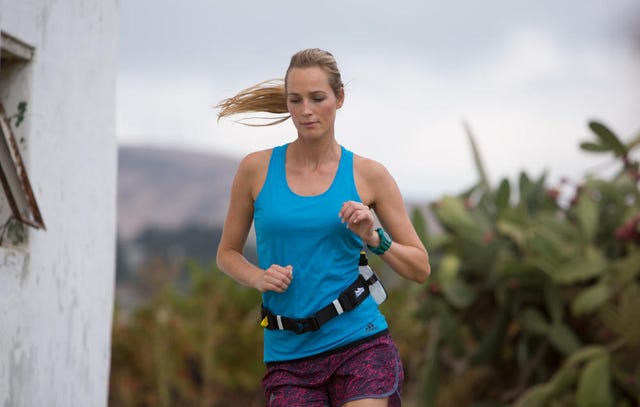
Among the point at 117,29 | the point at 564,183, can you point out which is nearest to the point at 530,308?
the point at 564,183

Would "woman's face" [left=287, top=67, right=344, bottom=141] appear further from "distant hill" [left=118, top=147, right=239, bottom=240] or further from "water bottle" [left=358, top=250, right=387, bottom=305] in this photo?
"distant hill" [left=118, top=147, right=239, bottom=240]

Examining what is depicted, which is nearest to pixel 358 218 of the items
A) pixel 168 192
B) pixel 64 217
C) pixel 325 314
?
pixel 325 314

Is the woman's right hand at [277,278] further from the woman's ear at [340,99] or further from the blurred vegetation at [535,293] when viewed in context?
the blurred vegetation at [535,293]

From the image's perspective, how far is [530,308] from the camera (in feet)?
25.9

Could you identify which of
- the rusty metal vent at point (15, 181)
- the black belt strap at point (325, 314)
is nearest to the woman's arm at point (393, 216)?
the black belt strap at point (325, 314)

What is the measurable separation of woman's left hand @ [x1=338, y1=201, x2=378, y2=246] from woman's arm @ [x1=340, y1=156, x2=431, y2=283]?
181 millimetres

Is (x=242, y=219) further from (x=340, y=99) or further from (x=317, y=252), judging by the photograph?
(x=340, y=99)

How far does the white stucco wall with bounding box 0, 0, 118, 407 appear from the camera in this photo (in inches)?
166

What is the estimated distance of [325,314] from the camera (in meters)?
3.23

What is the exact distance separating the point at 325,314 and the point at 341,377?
0.74 feet

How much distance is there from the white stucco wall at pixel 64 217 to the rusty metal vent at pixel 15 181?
0.11 m

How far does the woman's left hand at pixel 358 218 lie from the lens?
2.97m

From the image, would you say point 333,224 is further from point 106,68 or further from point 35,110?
point 106,68

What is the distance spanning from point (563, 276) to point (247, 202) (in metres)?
4.44
